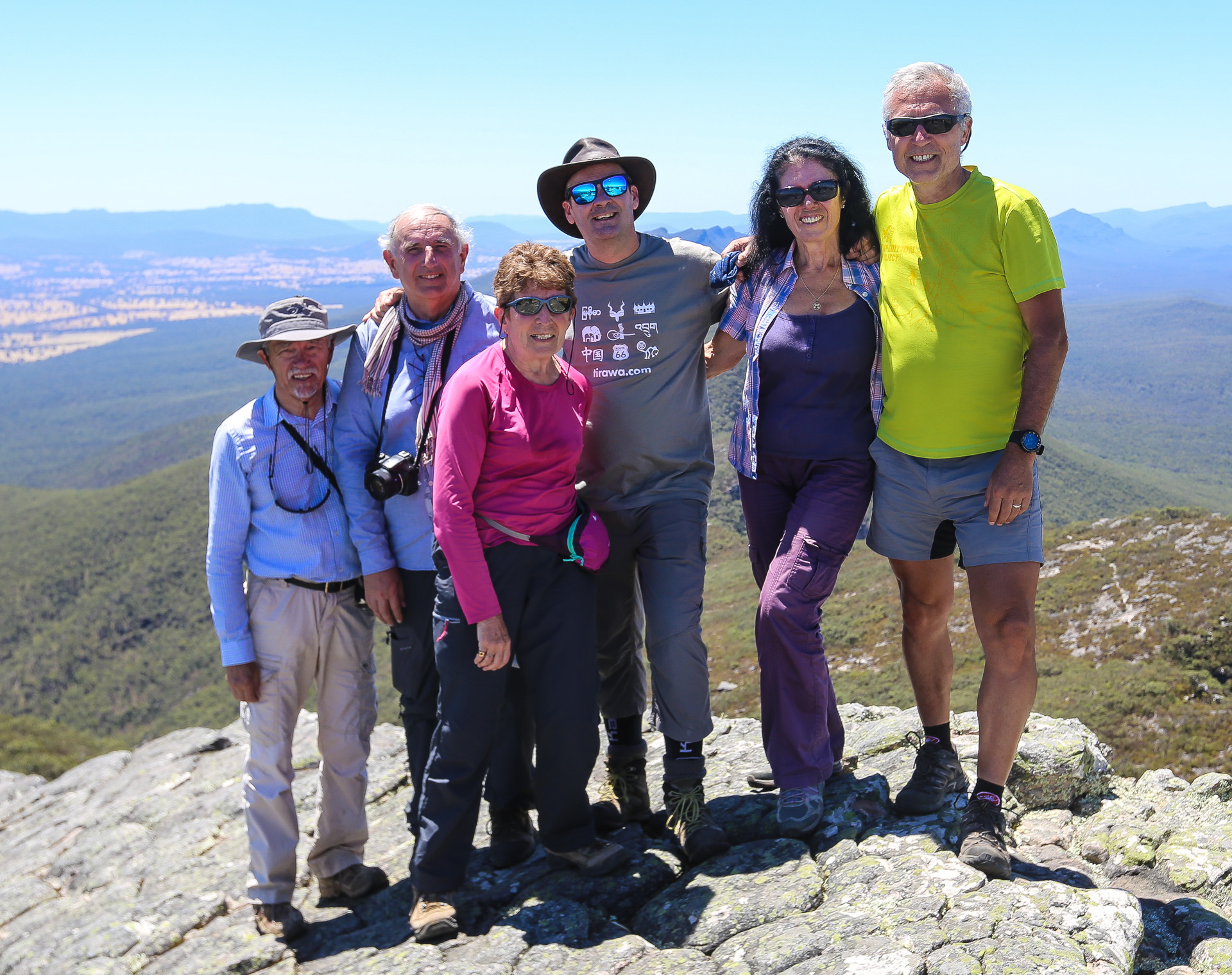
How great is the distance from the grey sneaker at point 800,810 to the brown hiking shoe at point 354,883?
260cm

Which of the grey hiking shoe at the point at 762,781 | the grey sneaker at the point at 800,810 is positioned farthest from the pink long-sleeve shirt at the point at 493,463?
the grey hiking shoe at the point at 762,781

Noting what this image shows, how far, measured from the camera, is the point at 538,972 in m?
4.02

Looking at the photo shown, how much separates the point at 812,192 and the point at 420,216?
210 centimetres

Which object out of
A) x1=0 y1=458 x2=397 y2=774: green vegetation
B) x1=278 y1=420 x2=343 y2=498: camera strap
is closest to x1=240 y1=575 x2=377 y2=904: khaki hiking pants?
x1=278 y1=420 x2=343 y2=498: camera strap

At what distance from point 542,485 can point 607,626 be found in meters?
1.18

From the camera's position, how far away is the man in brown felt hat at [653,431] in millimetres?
4688

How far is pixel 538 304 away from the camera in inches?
160

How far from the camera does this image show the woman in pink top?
4.07 m

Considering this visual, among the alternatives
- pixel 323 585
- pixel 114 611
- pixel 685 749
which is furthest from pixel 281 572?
pixel 114 611

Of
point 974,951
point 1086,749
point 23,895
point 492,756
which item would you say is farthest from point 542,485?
point 23,895

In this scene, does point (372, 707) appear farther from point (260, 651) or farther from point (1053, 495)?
point (1053, 495)

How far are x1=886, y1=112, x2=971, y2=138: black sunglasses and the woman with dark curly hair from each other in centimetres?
38

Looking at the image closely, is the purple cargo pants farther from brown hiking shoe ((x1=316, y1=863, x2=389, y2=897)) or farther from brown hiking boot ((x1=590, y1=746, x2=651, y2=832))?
brown hiking shoe ((x1=316, y1=863, x2=389, y2=897))

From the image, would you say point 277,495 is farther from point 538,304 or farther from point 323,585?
point 538,304
